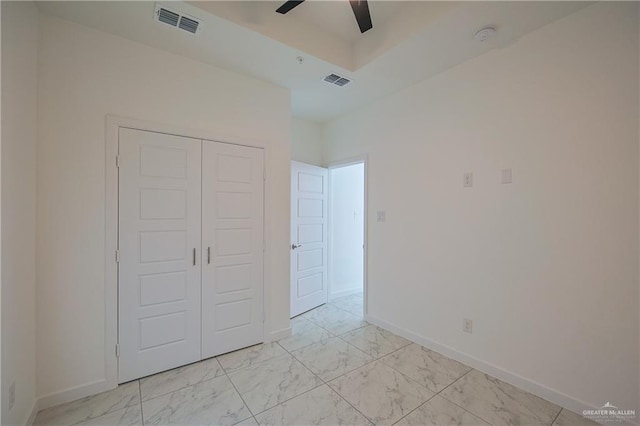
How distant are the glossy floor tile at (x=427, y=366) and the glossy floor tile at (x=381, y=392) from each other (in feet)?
0.33

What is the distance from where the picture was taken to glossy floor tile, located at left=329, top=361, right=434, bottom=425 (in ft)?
6.40

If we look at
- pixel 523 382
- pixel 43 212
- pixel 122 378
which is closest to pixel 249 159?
pixel 43 212

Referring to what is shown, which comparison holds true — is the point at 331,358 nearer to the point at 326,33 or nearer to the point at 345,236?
the point at 345,236

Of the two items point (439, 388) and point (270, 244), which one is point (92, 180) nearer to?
point (270, 244)

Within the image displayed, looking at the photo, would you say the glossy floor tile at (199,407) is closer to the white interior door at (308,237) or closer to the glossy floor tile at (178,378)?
the glossy floor tile at (178,378)

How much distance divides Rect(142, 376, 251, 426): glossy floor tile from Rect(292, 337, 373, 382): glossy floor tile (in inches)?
28.3

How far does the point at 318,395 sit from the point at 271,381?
17.2 inches

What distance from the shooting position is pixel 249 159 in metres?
2.89

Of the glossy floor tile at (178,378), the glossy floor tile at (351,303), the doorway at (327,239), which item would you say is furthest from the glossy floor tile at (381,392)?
the glossy floor tile at (351,303)

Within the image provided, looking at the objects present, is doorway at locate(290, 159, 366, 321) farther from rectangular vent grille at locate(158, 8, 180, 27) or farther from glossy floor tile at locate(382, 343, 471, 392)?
rectangular vent grille at locate(158, 8, 180, 27)

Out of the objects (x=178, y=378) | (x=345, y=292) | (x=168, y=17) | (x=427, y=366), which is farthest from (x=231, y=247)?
(x=345, y=292)

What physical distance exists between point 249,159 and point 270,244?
95 cm

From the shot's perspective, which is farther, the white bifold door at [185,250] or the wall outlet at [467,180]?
the wall outlet at [467,180]

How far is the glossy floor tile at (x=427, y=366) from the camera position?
91.6 inches
